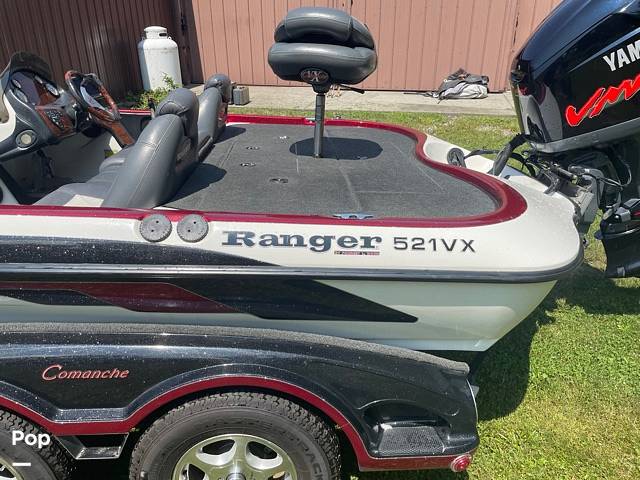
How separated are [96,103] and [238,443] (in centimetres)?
223

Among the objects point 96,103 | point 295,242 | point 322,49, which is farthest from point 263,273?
point 96,103

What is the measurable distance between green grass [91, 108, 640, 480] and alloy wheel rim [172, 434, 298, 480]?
1.75 ft

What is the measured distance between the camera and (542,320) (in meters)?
3.00

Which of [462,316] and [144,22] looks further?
[144,22]

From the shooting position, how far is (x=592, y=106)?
7.51ft

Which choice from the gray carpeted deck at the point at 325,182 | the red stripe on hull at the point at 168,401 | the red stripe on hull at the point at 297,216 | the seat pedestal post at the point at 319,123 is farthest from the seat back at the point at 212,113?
the red stripe on hull at the point at 168,401

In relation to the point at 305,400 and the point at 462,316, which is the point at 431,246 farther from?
the point at 305,400

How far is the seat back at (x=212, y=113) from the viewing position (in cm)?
270

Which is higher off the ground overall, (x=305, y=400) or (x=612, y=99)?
(x=612, y=99)

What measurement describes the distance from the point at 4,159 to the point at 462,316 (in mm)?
2153

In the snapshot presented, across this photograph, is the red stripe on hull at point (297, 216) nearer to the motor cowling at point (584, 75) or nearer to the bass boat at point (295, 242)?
the bass boat at point (295, 242)

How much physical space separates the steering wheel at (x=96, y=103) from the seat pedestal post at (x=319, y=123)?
1.28 m

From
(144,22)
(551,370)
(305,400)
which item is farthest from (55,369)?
(144,22)

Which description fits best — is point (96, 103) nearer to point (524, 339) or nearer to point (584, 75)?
point (584, 75)
